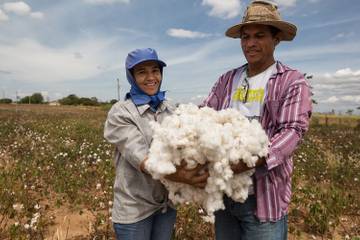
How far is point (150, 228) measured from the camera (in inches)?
116

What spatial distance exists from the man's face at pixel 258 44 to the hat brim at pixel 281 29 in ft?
0.18

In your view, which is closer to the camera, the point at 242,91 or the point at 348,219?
the point at 242,91

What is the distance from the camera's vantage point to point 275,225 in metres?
2.61

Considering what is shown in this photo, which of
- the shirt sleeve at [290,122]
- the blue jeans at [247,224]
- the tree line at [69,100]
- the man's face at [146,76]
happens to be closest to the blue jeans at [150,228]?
the blue jeans at [247,224]

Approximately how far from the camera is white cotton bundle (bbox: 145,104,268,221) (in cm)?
200

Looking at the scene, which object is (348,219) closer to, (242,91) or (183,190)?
(242,91)

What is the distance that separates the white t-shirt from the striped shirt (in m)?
0.04

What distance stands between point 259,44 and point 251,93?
345 millimetres

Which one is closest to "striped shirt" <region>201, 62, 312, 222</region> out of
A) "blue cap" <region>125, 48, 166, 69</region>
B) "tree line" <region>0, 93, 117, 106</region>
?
"blue cap" <region>125, 48, 166, 69</region>

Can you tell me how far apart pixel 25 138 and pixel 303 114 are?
11.0 m

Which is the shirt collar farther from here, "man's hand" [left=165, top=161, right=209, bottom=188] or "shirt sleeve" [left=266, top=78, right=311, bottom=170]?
"shirt sleeve" [left=266, top=78, right=311, bottom=170]

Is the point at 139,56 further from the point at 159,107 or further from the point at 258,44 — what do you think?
the point at 258,44

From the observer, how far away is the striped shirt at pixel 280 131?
2356 millimetres

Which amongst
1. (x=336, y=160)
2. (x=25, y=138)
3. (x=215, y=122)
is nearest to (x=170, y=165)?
(x=215, y=122)
